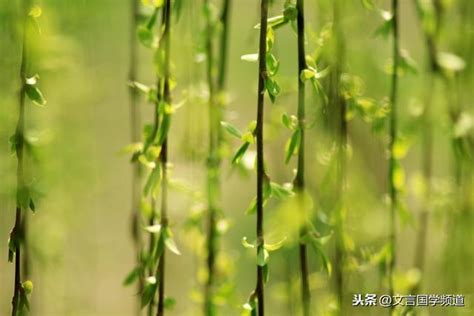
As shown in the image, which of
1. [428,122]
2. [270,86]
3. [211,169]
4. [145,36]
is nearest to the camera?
[270,86]

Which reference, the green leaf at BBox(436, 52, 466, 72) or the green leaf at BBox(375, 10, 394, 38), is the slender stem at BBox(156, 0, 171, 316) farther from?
the green leaf at BBox(436, 52, 466, 72)

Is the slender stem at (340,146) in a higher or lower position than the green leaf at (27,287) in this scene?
higher

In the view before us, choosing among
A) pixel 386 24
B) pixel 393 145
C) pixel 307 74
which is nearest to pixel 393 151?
pixel 393 145

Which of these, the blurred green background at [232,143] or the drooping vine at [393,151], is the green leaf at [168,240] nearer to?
the blurred green background at [232,143]

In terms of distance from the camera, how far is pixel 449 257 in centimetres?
104

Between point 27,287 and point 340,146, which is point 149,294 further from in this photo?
point 340,146

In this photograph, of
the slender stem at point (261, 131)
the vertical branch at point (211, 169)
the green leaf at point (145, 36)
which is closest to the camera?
the slender stem at point (261, 131)

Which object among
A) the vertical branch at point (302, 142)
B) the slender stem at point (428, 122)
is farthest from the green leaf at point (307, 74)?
the slender stem at point (428, 122)

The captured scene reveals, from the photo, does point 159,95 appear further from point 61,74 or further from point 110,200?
point 110,200

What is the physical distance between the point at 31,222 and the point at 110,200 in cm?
118

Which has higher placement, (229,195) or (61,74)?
(61,74)

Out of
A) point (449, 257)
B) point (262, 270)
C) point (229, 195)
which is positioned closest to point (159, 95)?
point (262, 270)

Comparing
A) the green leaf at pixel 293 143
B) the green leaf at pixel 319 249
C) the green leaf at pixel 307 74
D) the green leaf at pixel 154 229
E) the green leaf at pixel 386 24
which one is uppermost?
the green leaf at pixel 386 24

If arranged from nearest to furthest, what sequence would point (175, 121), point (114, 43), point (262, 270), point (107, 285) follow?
point (262, 270) < point (175, 121) < point (114, 43) < point (107, 285)
